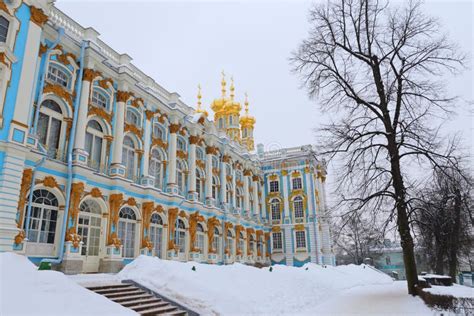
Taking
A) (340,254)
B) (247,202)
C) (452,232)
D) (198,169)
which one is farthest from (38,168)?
(340,254)

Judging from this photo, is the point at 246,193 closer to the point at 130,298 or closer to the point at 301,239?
the point at 301,239

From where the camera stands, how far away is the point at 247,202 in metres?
32.4

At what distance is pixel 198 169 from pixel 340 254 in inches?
2066

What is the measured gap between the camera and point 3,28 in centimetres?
1188

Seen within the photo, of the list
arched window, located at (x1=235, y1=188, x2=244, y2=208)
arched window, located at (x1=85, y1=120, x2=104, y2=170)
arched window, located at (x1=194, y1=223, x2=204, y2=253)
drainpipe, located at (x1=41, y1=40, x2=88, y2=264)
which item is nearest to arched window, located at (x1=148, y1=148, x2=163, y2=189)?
arched window, located at (x1=85, y1=120, x2=104, y2=170)

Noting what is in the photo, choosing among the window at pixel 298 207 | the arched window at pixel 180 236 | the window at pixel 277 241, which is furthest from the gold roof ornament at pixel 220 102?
the arched window at pixel 180 236

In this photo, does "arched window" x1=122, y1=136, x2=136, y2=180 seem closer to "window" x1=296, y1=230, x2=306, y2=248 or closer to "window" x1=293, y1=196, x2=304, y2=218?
"window" x1=293, y1=196, x2=304, y2=218

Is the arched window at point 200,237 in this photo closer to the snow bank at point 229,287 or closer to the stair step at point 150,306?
the snow bank at point 229,287

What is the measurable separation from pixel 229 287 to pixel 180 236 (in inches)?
403

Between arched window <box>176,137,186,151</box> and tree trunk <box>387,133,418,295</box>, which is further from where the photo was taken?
arched window <box>176,137,186,151</box>

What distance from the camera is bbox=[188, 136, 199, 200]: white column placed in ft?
75.9

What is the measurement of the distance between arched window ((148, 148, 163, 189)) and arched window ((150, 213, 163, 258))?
190 cm

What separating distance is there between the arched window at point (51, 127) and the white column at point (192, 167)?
1008 centimetres

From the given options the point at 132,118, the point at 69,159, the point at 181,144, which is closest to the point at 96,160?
the point at 69,159
